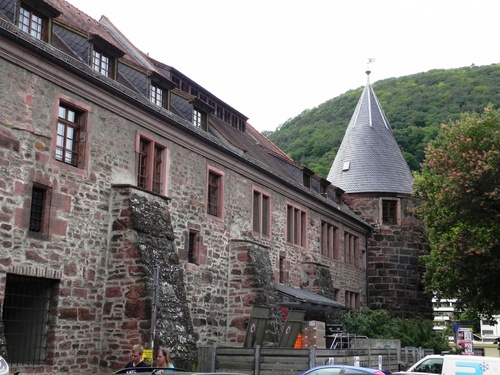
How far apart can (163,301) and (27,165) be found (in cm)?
461

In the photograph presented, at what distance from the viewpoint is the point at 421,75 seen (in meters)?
89.9

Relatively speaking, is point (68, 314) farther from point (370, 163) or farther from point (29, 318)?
point (370, 163)

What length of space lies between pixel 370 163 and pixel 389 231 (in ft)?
12.8

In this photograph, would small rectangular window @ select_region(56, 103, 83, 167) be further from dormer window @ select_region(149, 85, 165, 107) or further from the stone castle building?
dormer window @ select_region(149, 85, 165, 107)

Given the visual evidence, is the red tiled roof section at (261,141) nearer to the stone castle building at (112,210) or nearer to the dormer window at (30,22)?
the stone castle building at (112,210)

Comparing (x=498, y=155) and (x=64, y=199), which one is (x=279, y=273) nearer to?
(x=498, y=155)

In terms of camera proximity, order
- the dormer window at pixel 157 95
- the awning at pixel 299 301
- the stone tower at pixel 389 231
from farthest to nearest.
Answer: the stone tower at pixel 389 231, the awning at pixel 299 301, the dormer window at pixel 157 95

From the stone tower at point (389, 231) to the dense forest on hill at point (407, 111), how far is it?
17816 millimetres

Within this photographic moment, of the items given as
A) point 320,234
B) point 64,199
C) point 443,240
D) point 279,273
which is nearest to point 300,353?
point 64,199

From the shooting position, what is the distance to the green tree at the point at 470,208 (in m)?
25.0

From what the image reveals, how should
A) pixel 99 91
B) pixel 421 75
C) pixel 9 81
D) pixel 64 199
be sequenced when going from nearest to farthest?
pixel 9 81
pixel 64 199
pixel 99 91
pixel 421 75

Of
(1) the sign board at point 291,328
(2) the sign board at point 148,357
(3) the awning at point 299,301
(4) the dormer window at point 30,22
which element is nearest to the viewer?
(2) the sign board at point 148,357

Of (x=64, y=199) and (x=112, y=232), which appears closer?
(x=64, y=199)

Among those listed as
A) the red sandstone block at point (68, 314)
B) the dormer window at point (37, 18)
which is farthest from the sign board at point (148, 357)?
the dormer window at point (37, 18)
